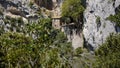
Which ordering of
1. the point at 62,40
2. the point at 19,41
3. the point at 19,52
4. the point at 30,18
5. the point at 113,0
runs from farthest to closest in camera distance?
the point at 30,18
the point at 62,40
the point at 113,0
the point at 19,41
the point at 19,52

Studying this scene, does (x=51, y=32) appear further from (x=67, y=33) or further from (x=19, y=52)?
(x=19, y=52)

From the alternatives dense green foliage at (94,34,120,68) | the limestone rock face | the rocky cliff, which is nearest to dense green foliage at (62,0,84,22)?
the rocky cliff

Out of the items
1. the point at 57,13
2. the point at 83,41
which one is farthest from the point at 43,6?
the point at 83,41

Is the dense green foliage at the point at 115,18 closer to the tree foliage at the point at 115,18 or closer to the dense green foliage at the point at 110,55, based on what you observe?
the tree foliage at the point at 115,18

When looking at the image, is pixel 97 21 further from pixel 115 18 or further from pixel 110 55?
→ pixel 110 55

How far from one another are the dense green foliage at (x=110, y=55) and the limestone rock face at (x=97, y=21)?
1376cm

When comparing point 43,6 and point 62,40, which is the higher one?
point 43,6

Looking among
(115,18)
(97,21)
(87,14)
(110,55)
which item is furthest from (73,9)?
(110,55)

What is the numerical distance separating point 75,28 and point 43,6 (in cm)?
1116

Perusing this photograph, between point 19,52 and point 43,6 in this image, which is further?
point 43,6

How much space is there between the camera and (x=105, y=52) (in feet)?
172

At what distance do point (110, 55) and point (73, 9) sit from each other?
93.6 feet

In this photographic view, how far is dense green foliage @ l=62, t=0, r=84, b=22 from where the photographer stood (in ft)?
247

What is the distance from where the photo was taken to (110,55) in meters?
49.7
